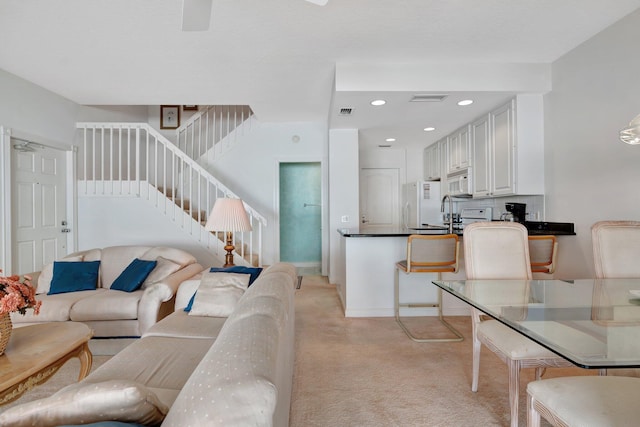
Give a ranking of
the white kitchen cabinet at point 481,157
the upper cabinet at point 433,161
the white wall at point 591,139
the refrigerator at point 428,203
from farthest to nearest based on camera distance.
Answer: the refrigerator at point 428,203
the upper cabinet at point 433,161
the white kitchen cabinet at point 481,157
the white wall at point 591,139

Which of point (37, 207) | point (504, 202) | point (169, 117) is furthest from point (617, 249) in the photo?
point (169, 117)

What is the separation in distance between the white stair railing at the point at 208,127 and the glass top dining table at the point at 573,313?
5052 millimetres

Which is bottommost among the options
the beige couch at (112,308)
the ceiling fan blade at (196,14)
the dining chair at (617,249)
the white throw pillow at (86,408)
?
the beige couch at (112,308)

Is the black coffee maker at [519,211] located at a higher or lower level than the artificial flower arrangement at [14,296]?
higher

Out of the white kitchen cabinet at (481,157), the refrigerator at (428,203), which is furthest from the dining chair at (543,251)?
the refrigerator at (428,203)

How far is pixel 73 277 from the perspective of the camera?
297 centimetres

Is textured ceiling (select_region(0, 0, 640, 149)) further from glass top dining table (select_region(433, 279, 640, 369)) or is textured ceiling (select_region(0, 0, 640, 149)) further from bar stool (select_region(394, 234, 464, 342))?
glass top dining table (select_region(433, 279, 640, 369))

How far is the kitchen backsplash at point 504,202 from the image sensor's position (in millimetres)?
3416

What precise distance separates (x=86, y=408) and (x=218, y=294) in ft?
5.44

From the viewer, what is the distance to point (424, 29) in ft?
8.48

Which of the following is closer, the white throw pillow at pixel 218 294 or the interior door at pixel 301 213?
the white throw pillow at pixel 218 294

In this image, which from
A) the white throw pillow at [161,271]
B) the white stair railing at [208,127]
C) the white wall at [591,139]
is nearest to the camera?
the white wall at [591,139]

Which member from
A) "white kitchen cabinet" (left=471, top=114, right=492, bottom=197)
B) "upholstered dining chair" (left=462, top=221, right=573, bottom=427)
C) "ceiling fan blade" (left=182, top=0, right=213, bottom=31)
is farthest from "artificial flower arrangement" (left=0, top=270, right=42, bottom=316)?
"white kitchen cabinet" (left=471, top=114, right=492, bottom=197)

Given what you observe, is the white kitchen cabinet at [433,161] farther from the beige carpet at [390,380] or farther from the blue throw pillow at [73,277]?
the blue throw pillow at [73,277]
